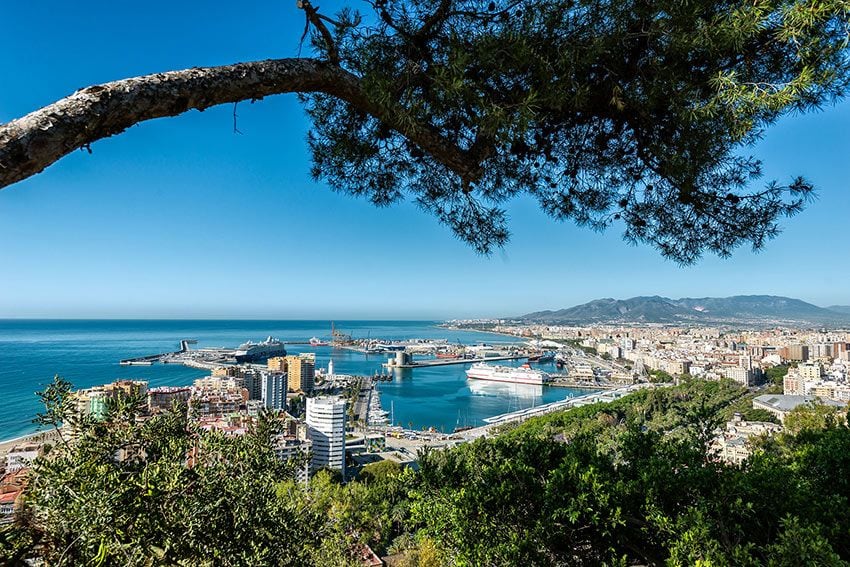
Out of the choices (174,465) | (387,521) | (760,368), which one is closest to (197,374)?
(387,521)

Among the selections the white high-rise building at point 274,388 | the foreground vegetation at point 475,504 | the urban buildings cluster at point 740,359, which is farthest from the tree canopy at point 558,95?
the urban buildings cluster at point 740,359

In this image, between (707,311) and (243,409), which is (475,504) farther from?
(707,311)

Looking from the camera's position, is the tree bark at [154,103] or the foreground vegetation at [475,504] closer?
the tree bark at [154,103]

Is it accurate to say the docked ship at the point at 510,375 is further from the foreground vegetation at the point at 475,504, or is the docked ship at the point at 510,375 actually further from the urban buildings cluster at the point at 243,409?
the foreground vegetation at the point at 475,504

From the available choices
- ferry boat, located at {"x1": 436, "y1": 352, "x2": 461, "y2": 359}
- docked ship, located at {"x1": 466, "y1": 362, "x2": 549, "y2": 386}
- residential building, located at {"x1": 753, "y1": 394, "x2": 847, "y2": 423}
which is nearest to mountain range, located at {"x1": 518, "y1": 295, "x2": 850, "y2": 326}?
ferry boat, located at {"x1": 436, "y1": 352, "x2": 461, "y2": 359}

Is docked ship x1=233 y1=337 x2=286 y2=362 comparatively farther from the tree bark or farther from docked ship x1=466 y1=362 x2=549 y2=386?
the tree bark

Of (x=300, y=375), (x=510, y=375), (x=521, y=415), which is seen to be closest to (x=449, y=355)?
(x=510, y=375)
